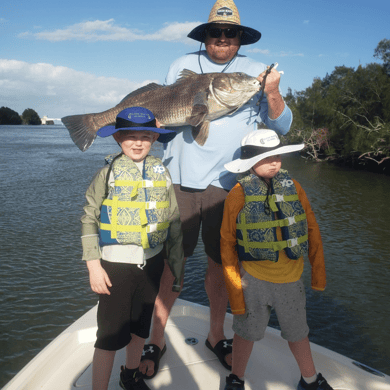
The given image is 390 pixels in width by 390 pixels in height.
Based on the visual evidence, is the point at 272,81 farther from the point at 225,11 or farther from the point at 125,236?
the point at 125,236

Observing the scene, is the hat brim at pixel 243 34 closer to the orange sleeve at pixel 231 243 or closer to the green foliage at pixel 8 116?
the orange sleeve at pixel 231 243

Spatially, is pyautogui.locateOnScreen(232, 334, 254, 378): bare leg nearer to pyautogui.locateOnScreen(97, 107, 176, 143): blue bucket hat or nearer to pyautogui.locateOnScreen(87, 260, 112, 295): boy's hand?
pyautogui.locateOnScreen(87, 260, 112, 295): boy's hand

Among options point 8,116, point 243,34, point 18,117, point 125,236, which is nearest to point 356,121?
point 243,34

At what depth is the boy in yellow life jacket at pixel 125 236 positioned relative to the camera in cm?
229

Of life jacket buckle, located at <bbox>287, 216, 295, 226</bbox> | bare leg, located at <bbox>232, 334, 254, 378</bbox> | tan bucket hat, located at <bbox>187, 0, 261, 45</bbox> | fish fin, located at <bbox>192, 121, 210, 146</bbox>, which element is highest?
tan bucket hat, located at <bbox>187, 0, 261, 45</bbox>

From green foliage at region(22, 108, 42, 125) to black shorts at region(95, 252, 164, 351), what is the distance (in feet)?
469

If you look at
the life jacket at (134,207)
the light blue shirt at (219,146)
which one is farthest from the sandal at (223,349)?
the light blue shirt at (219,146)

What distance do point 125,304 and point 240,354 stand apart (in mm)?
889

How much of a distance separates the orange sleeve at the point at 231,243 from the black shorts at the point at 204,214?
0.34m

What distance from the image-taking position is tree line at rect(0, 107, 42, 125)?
116 metres

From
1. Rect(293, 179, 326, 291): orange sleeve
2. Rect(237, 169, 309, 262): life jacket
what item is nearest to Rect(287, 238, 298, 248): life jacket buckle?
Rect(237, 169, 309, 262): life jacket

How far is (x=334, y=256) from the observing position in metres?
8.38

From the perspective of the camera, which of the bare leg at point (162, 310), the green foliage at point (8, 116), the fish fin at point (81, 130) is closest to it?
the bare leg at point (162, 310)

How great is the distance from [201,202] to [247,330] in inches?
40.2
